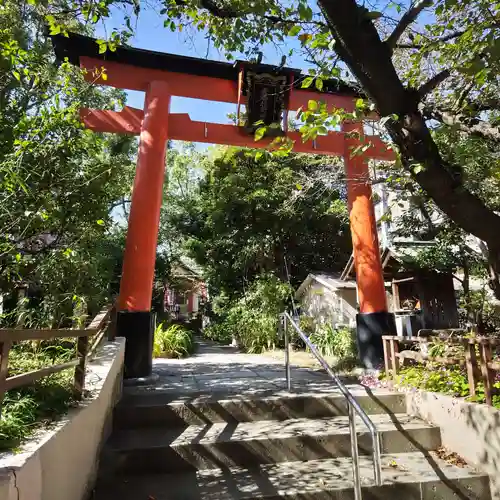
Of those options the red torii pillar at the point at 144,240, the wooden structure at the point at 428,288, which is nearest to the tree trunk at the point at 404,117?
the red torii pillar at the point at 144,240

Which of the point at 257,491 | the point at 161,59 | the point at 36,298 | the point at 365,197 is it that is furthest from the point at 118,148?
the point at 257,491

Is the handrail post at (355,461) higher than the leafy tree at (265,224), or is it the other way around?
the leafy tree at (265,224)

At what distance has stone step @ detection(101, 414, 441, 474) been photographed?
3309 millimetres

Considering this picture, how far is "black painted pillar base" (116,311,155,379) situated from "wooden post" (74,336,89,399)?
2170 millimetres

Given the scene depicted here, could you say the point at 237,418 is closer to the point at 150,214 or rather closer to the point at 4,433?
the point at 4,433

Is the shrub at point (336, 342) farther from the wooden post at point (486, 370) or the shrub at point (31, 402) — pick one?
the shrub at point (31, 402)

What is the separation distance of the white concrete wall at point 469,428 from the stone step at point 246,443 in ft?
0.44

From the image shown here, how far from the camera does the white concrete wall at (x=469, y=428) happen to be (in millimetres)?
3317

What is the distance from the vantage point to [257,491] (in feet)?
9.87

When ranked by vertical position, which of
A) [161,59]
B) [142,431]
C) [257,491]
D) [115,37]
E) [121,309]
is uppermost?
[161,59]

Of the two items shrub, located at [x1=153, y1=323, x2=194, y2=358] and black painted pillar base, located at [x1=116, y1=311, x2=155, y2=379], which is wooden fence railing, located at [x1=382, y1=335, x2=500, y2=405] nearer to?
black painted pillar base, located at [x1=116, y1=311, x2=155, y2=379]

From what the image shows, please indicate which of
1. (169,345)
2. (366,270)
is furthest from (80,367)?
(169,345)

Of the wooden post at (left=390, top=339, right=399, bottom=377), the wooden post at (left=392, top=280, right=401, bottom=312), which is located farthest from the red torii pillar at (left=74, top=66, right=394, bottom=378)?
the wooden post at (left=392, top=280, right=401, bottom=312)

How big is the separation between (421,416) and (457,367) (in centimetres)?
67
